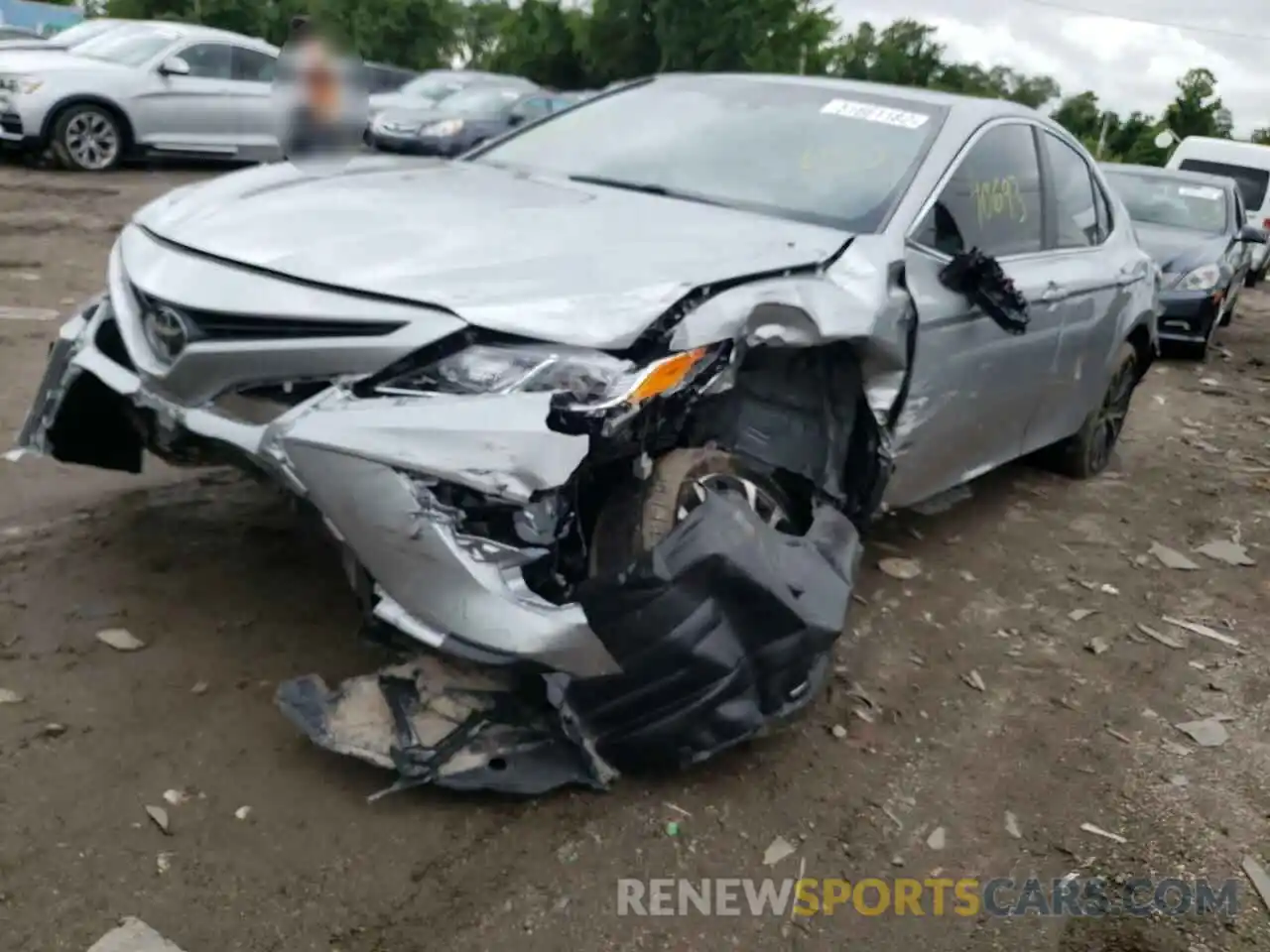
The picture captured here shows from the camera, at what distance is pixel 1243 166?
16.7 meters

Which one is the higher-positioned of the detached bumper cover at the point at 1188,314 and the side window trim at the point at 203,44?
the side window trim at the point at 203,44

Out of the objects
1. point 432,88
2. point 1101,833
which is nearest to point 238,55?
point 432,88

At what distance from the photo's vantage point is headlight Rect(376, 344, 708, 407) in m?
2.64

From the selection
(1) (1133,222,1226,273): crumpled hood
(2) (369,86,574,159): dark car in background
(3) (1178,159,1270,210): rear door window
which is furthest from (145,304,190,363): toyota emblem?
(3) (1178,159,1270,210): rear door window

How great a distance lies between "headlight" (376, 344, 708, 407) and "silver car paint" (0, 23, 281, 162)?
29.7ft

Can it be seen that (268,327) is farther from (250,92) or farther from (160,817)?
(250,92)

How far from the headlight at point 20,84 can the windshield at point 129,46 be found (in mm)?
941

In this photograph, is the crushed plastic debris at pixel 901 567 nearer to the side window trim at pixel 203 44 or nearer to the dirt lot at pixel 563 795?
the dirt lot at pixel 563 795

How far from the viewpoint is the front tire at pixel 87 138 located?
11.5 metres

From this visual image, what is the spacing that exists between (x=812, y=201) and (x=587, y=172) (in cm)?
79

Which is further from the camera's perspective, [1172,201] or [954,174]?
[1172,201]

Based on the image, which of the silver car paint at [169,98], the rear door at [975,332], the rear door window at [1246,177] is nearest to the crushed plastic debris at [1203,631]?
the rear door at [975,332]

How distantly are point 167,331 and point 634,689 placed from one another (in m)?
1.41

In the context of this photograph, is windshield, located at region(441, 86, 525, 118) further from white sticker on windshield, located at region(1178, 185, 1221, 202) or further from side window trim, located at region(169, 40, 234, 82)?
white sticker on windshield, located at region(1178, 185, 1221, 202)
